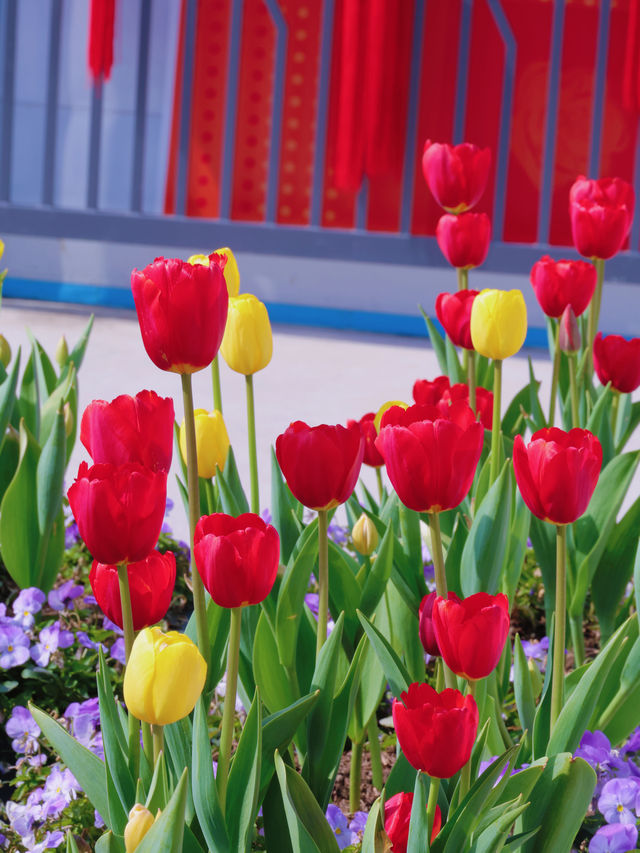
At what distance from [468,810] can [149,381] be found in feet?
7.48

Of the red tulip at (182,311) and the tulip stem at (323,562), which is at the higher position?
the red tulip at (182,311)

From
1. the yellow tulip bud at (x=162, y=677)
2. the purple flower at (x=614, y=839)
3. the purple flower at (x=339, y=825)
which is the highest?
the yellow tulip bud at (x=162, y=677)

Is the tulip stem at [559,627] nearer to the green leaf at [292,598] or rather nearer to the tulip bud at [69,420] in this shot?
the green leaf at [292,598]

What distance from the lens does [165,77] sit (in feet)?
14.9

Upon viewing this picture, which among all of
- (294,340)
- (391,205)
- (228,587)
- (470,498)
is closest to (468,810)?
(228,587)

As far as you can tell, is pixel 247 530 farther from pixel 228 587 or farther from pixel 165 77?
pixel 165 77

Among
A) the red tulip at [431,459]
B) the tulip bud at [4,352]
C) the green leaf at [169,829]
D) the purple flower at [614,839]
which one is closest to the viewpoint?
the green leaf at [169,829]

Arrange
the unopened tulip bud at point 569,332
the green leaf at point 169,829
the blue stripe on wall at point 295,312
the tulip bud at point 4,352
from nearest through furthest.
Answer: the green leaf at point 169,829, the unopened tulip bud at point 569,332, the tulip bud at point 4,352, the blue stripe on wall at point 295,312

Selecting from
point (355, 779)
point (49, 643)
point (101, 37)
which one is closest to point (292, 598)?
point (355, 779)

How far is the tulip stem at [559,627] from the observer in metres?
0.68

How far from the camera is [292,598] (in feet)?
2.63

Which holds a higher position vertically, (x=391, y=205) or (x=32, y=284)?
(x=391, y=205)

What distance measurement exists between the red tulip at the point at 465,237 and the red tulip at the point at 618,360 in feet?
0.53

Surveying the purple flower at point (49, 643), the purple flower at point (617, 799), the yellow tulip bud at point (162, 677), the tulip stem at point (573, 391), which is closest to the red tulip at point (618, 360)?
the tulip stem at point (573, 391)
